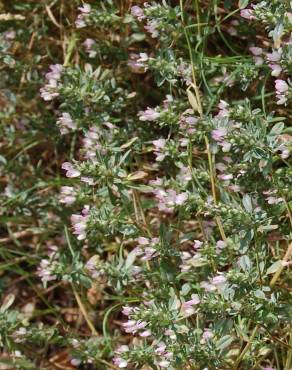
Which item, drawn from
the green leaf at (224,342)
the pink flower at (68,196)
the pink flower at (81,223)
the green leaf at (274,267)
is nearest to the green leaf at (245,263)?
the green leaf at (274,267)

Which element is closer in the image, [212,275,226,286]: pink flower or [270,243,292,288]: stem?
[212,275,226,286]: pink flower

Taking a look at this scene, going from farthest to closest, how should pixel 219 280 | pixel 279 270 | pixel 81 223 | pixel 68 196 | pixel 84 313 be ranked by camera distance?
pixel 84 313, pixel 68 196, pixel 81 223, pixel 279 270, pixel 219 280

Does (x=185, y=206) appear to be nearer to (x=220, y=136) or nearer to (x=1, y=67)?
(x=220, y=136)

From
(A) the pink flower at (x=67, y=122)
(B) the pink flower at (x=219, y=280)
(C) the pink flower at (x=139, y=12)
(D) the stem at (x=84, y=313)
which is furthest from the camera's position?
(D) the stem at (x=84, y=313)

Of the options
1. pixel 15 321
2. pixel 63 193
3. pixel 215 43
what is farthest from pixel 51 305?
pixel 215 43

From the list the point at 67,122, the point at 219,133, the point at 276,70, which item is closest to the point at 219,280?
the point at 219,133

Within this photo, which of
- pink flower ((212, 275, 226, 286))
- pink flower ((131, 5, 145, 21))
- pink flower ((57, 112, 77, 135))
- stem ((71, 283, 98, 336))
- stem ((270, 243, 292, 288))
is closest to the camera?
pink flower ((212, 275, 226, 286))

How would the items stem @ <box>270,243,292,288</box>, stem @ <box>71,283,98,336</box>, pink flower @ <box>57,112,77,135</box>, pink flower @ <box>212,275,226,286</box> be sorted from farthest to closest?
stem @ <box>71,283,98,336</box> → pink flower @ <box>57,112,77,135</box> → stem @ <box>270,243,292,288</box> → pink flower @ <box>212,275,226,286</box>

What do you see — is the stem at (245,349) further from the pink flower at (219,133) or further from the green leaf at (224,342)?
the pink flower at (219,133)

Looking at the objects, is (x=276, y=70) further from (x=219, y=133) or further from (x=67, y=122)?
(x=67, y=122)

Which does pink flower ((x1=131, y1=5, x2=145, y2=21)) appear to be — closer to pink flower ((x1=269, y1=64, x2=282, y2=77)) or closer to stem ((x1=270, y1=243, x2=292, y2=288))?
pink flower ((x1=269, y1=64, x2=282, y2=77))

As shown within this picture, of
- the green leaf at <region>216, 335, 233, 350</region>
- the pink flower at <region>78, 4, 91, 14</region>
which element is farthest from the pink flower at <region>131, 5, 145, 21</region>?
the green leaf at <region>216, 335, 233, 350</region>

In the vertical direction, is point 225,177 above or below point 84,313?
above
